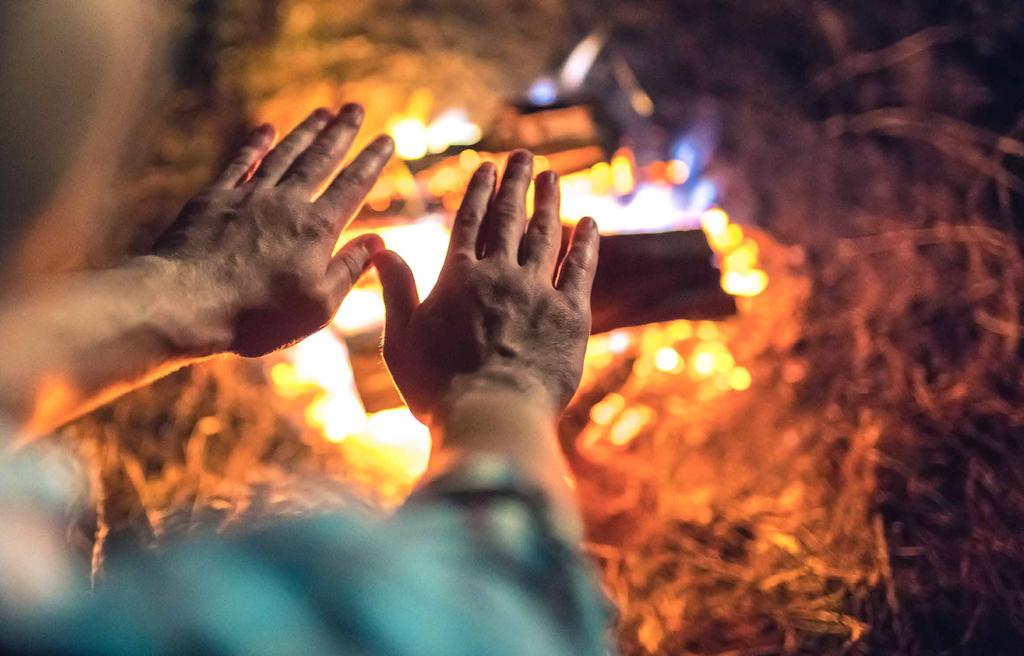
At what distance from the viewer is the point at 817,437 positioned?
5.58ft

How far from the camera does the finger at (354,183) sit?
1.25m

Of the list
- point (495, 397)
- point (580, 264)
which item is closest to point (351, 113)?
point (580, 264)

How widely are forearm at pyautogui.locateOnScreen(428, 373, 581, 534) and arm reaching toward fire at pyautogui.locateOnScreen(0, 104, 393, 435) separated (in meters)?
0.30

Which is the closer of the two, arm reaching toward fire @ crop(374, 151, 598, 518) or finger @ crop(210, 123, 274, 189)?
arm reaching toward fire @ crop(374, 151, 598, 518)

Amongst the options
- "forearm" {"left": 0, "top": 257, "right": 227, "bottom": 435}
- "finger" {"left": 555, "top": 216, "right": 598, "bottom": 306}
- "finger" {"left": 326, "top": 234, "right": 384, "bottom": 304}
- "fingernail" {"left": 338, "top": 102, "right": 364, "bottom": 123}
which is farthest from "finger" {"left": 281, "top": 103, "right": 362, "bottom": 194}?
"finger" {"left": 555, "top": 216, "right": 598, "bottom": 306}

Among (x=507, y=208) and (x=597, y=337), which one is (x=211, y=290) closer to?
(x=507, y=208)

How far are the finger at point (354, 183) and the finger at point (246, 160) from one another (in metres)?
0.15

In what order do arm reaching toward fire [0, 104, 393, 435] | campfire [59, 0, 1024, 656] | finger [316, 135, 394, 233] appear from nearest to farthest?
1. arm reaching toward fire [0, 104, 393, 435]
2. finger [316, 135, 394, 233]
3. campfire [59, 0, 1024, 656]

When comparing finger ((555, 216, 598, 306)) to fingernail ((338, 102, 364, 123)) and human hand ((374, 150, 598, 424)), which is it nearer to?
human hand ((374, 150, 598, 424))

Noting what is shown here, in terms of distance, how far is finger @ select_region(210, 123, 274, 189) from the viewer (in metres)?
1.29

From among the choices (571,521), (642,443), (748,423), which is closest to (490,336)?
(571,521)

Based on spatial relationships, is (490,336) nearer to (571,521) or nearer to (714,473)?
(571,521)

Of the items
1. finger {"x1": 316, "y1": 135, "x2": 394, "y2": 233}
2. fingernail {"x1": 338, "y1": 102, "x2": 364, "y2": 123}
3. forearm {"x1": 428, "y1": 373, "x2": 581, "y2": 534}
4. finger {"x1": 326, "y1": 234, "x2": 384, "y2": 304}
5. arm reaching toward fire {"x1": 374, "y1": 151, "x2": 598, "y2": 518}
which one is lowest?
forearm {"x1": 428, "y1": 373, "x2": 581, "y2": 534}

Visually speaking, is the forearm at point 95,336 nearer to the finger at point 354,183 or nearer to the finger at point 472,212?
the finger at point 354,183
